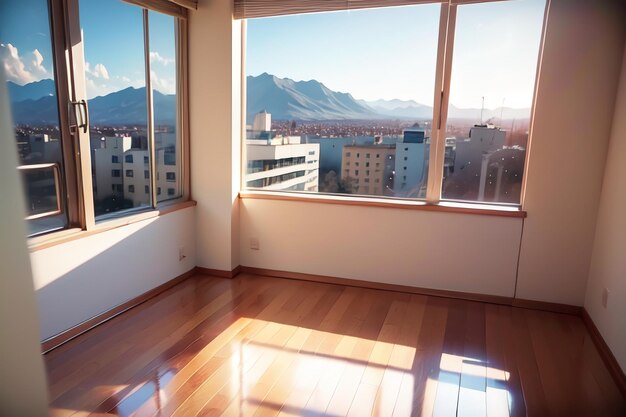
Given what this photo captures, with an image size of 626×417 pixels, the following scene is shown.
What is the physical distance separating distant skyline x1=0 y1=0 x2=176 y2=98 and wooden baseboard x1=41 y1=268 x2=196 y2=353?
4.65 ft

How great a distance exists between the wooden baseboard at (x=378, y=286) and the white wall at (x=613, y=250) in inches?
24.8

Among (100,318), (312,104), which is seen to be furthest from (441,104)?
(100,318)

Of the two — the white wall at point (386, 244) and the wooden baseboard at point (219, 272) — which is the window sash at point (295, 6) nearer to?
the white wall at point (386, 244)

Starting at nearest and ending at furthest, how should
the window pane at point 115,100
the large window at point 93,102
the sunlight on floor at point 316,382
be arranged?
the sunlight on floor at point 316,382 → the large window at point 93,102 → the window pane at point 115,100

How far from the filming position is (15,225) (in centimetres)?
42

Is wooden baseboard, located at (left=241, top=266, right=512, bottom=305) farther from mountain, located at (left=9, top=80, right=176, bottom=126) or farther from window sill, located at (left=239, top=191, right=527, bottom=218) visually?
mountain, located at (left=9, top=80, right=176, bottom=126)

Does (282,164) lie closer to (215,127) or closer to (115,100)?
(215,127)

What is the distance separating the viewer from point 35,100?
88.4 inches

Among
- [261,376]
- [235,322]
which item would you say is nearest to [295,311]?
[235,322]

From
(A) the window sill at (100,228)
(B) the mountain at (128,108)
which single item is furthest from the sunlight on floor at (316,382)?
(B) the mountain at (128,108)

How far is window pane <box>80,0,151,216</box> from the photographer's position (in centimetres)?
260

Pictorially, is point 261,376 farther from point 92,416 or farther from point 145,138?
point 145,138

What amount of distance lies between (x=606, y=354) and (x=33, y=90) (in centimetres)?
356

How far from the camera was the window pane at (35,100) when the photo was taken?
2.10 metres
